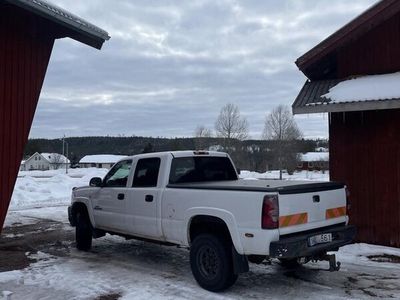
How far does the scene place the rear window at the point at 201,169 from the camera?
8.10 metres

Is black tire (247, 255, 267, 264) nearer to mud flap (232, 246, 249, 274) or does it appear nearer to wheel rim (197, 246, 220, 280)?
mud flap (232, 246, 249, 274)

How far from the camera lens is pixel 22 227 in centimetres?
1342

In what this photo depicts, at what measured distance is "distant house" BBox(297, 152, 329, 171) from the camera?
99475 mm

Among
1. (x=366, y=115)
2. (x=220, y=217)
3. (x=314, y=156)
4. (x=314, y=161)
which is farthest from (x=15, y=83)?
(x=314, y=156)

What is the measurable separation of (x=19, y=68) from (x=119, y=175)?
269 cm

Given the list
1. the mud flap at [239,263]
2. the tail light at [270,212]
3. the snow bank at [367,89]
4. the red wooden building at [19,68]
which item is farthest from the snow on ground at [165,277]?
the snow bank at [367,89]

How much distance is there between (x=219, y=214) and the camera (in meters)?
6.66

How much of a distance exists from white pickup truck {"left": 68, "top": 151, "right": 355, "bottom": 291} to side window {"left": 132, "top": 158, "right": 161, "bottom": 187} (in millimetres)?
18

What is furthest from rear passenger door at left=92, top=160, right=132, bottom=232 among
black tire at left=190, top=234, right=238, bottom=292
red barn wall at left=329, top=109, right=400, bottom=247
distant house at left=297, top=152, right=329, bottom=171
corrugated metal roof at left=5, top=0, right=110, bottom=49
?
distant house at left=297, top=152, right=329, bottom=171

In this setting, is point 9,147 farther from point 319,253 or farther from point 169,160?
point 319,253

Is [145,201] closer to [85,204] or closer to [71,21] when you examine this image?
[85,204]

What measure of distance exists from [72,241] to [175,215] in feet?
15.5

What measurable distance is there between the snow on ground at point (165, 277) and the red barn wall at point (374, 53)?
12.5 feet

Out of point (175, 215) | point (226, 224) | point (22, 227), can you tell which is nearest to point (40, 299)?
point (175, 215)
